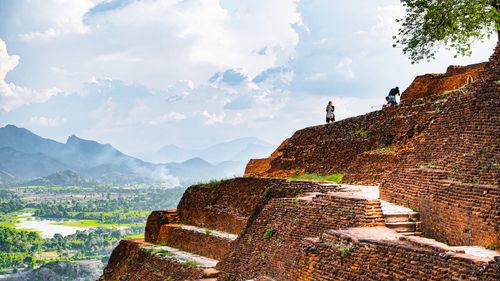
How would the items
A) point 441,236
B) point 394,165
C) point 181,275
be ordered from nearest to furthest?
point 441,236, point 394,165, point 181,275

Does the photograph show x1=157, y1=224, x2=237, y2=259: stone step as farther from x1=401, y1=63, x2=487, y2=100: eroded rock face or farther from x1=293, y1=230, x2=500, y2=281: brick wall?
x1=401, y1=63, x2=487, y2=100: eroded rock face

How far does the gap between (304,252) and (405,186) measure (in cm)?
315

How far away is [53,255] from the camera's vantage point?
308 ft

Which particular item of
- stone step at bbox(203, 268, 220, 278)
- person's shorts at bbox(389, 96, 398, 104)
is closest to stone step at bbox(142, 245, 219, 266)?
stone step at bbox(203, 268, 220, 278)

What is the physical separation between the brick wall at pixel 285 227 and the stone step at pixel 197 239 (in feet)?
8.22

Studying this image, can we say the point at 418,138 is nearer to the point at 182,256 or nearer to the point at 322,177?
the point at 322,177

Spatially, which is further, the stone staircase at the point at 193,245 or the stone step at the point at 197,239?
the stone step at the point at 197,239

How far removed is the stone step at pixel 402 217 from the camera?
449 inches

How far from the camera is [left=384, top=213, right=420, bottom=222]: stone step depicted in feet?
37.4

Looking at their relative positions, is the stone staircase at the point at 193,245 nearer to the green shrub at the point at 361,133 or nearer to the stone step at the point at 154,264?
the stone step at the point at 154,264

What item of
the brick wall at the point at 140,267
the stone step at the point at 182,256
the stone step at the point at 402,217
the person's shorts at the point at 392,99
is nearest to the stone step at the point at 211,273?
the brick wall at the point at 140,267

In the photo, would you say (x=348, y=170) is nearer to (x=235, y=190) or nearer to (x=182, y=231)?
(x=235, y=190)

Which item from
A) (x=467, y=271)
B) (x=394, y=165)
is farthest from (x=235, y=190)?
(x=467, y=271)

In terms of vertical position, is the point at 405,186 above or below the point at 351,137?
below
